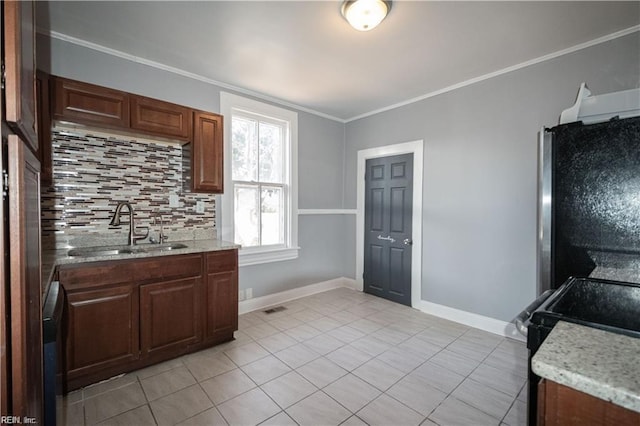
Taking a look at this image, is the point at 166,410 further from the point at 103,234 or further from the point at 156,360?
the point at 103,234

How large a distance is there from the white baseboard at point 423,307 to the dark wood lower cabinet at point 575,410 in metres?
2.53

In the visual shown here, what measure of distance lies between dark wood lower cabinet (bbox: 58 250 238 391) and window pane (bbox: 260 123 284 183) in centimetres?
136

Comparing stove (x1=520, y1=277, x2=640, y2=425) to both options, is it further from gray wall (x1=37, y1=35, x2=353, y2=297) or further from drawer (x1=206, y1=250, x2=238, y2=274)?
gray wall (x1=37, y1=35, x2=353, y2=297)

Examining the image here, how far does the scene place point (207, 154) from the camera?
2770 millimetres

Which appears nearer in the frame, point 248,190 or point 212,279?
point 212,279

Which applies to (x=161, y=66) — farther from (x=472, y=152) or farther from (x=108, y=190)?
(x=472, y=152)

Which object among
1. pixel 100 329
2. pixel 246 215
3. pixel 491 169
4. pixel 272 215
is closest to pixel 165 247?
pixel 100 329

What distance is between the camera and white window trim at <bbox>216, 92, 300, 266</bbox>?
3.16m

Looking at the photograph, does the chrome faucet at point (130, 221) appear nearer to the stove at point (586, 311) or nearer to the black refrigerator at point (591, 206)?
the stove at point (586, 311)

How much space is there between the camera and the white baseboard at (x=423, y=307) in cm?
284

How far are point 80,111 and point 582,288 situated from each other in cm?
320

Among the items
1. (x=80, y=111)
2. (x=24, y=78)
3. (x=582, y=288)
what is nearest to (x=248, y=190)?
(x=80, y=111)

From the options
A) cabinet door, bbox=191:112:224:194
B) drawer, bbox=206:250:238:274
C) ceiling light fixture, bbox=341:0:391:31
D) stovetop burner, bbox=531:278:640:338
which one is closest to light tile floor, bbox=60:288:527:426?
drawer, bbox=206:250:238:274

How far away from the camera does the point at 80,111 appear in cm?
213
